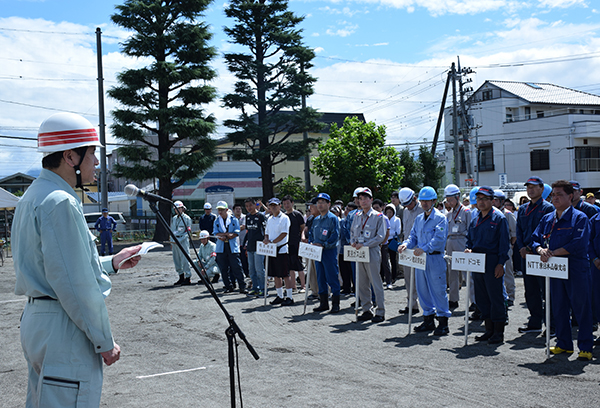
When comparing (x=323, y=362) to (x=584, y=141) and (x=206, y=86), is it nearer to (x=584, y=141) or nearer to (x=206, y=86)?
(x=206, y=86)

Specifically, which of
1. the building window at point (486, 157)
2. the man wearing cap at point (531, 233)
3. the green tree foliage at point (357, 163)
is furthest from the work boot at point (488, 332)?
the building window at point (486, 157)

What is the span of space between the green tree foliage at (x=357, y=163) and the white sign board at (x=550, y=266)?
2554 centimetres

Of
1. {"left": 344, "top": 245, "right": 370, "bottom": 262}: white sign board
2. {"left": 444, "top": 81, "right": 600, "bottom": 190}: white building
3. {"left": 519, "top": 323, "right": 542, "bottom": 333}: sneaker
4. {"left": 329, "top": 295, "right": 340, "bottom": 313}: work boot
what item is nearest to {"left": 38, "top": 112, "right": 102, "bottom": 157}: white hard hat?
{"left": 344, "top": 245, "right": 370, "bottom": 262}: white sign board

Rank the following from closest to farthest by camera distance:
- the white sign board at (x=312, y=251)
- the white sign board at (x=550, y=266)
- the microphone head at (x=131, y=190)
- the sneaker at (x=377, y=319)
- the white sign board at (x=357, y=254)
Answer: the microphone head at (x=131, y=190), the white sign board at (x=550, y=266), the sneaker at (x=377, y=319), the white sign board at (x=357, y=254), the white sign board at (x=312, y=251)

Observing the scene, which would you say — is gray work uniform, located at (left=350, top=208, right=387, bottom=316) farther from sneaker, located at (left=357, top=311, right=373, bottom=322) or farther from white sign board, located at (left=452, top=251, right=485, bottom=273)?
white sign board, located at (left=452, top=251, right=485, bottom=273)

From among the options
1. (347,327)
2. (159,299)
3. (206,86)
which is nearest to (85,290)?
(347,327)

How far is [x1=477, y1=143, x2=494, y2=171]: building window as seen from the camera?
50.6m

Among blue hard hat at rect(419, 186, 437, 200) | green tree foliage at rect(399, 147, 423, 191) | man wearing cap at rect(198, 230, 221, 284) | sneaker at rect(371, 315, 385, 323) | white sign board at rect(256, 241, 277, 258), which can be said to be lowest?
sneaker at rect(371, 315, 385, 323)

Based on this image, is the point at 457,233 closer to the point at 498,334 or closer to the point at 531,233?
the point at 531,233

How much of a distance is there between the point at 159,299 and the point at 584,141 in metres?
45.3

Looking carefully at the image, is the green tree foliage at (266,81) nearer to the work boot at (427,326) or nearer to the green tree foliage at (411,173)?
the green tree foliage at (411,173)

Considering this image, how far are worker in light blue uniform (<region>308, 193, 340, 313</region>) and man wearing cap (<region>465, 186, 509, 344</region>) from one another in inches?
121

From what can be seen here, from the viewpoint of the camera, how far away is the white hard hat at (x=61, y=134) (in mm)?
2721

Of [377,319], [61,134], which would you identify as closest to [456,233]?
[377,319]
